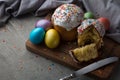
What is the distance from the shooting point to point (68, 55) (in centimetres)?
70

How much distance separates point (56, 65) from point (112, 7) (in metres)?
0.30

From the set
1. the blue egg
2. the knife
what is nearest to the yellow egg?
the blue egg

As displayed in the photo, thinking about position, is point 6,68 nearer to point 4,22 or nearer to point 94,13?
point 4,22

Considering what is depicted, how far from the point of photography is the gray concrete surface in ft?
2.18

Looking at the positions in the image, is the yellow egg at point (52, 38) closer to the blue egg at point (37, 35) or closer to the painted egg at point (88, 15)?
the blue egg at point (37, 35)

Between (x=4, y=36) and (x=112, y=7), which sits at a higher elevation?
(x=112, y=7)

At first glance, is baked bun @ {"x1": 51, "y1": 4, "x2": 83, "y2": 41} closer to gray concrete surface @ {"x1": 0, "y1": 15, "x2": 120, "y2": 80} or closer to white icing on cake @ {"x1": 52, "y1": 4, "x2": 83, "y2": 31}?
white icing on cake @ {"x1": 52, "y1": 4, "x2": 83, "y2": 31}

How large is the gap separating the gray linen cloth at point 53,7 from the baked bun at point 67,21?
12 centimetres

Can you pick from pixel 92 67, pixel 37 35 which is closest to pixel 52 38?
pixel 37 35

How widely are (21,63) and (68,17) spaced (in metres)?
0.21

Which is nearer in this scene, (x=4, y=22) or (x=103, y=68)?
A: (x=103, y=68)

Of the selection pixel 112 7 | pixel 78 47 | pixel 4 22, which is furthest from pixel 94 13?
pixel 4 22

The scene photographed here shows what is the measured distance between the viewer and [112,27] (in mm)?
766

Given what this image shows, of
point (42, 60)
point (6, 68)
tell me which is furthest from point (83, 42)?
point (6, 68)
